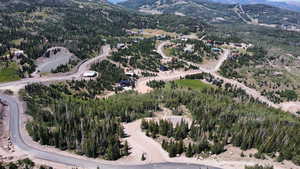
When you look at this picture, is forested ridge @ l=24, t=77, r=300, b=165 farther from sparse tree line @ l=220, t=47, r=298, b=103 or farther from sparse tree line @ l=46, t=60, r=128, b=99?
sparse tree line @ l=220, t=47, r=298, b=103

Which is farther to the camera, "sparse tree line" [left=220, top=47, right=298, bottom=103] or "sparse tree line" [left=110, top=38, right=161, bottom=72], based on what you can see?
"sparse tree line" [left=110, top=38, right=161, bottom=72]

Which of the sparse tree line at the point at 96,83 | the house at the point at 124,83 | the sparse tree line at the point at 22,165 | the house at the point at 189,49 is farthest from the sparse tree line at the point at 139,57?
the sparse tree line at the point at 22,165

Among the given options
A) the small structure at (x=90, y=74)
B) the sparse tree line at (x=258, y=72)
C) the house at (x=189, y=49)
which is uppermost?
the house at (x=189, y=49)

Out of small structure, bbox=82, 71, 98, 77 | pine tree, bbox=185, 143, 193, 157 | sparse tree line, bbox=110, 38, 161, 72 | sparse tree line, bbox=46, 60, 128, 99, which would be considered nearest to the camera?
pine tree, bbox=185, 143, 193, 157

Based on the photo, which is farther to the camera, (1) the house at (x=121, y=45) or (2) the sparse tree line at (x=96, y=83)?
(1) the house at (x=121, y=45)

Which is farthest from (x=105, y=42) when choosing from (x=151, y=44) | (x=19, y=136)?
(x=19, y=136)

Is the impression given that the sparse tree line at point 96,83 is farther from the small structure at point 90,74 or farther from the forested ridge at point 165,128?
the forested ridge at point 165,128

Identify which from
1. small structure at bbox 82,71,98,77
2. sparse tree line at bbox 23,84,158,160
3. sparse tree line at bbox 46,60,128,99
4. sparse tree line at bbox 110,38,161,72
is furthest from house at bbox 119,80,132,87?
sparse tree line at bbox 110,38,161,72

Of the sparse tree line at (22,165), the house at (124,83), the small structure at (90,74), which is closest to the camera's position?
the sparse tree line at (22,165)

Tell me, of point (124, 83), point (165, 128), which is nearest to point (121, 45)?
point (124, 83)
